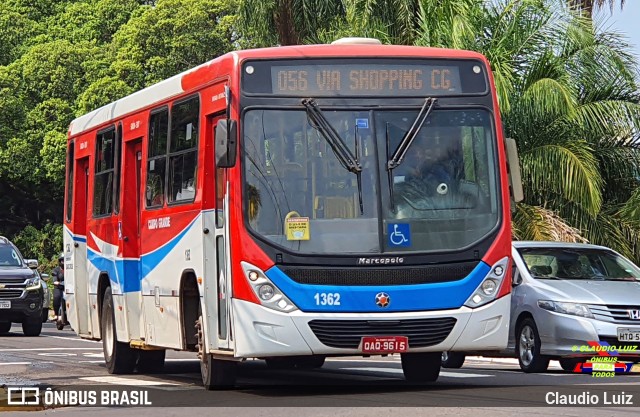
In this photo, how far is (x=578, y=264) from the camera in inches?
726

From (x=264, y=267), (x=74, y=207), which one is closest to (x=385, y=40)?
(x=74, y=207)

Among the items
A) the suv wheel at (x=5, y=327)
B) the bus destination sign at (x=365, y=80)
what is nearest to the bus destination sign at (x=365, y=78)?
the bus destination sign at (x=365, y=80)

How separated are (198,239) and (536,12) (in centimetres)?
1443

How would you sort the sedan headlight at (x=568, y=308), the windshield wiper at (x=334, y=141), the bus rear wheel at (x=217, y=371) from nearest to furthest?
the windshield wiper at (x=334, y=141) < the bus rear wheel at (x=217, y=371) < the sedan headlight at (x=568, y=308)

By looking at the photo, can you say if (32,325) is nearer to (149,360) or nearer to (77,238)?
(77,238)

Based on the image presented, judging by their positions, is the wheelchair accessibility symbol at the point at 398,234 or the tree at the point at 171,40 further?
the tree at the point at 171,40

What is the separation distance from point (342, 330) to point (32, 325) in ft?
59.8

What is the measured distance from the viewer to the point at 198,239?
14375mm

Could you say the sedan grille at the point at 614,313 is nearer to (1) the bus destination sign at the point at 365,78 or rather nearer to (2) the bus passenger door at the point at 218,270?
(1) the bus destination sign at the point at 365,78

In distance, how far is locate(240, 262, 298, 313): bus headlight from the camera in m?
13.0

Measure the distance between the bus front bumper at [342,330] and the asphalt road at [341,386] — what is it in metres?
0.45

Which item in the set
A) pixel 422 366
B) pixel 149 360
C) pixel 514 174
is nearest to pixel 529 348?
pixel 422 366

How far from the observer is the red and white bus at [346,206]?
1308 cm

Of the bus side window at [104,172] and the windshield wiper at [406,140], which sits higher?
the bus side window at [104,172]
